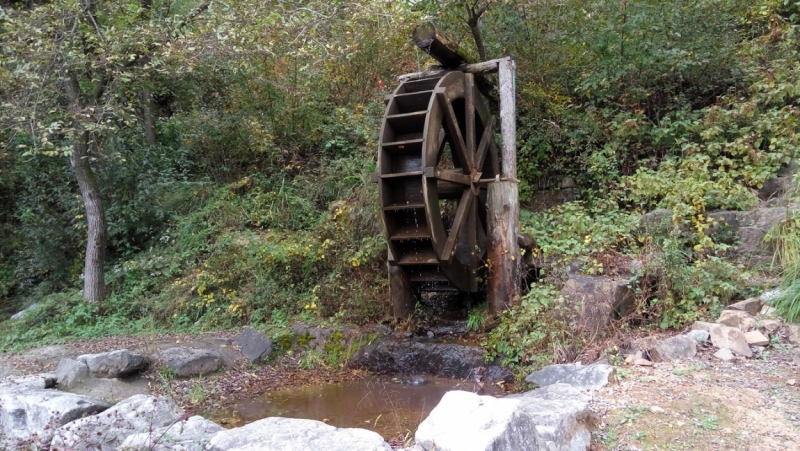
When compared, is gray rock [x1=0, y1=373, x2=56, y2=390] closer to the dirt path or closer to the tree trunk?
the tree trunk

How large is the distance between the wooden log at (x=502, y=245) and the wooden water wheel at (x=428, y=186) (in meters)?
0.35

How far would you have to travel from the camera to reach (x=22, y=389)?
4.05 meters

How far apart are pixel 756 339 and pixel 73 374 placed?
517 cm

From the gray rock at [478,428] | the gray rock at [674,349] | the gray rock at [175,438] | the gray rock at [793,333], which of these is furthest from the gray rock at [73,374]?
the gray rock at [793,333]

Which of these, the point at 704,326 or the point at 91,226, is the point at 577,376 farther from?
the point at 91,226

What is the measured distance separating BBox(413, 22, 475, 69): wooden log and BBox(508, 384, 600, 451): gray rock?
3.70 m

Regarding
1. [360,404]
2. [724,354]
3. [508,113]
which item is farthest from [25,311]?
[724,354]

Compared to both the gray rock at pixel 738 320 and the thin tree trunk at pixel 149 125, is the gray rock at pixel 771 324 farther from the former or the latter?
the thin tree trunk at pixel 149 125

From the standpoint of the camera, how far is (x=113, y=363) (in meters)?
4.88

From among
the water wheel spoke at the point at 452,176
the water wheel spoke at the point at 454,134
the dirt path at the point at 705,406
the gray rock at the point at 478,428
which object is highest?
the water wheel spoke at the point at 454,134

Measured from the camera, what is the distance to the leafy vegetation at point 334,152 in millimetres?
5582

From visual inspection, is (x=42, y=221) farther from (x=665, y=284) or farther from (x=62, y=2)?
(x=665, y=284)

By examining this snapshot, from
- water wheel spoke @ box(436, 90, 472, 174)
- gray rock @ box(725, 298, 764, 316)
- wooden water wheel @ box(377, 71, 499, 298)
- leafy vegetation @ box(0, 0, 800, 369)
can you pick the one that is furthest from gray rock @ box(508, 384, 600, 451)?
water wheel spoke @ box(436, 90, 472, 174)

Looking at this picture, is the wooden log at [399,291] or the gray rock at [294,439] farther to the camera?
the wooden log at [399,291]
